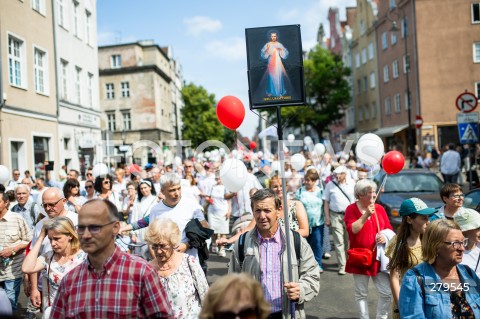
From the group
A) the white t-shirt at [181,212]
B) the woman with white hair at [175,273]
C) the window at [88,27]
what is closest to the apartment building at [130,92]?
the window at [88,27]

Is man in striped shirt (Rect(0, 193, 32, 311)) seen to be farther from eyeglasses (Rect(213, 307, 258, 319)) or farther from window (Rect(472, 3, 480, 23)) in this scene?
window (Rect(472, 3, 480, 23))

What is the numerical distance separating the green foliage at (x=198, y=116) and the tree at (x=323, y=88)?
14.0m

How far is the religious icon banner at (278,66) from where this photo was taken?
4.41 meters

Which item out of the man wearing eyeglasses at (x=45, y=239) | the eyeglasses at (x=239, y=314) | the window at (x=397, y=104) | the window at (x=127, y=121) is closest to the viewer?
the eyeglasses at (x=239, y=314)

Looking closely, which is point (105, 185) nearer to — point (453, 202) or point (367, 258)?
point (367, 258)

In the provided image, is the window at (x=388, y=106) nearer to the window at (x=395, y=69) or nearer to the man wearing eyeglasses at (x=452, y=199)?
the window at (x=395, y=69)

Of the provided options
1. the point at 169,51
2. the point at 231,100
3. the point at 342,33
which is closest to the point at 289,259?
the point at 231,100

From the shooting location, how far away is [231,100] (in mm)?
6055

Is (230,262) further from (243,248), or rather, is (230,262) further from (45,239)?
(45,239)

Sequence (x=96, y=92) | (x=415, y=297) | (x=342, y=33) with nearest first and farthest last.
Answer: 1. (x=415, y=297)
2. (x=96, y=92)
3. (x=342, y=33)

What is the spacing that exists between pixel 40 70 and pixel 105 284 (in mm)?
20309

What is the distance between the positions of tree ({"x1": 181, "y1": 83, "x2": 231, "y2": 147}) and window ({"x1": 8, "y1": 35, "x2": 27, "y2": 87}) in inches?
1860

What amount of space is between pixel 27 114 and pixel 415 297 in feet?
61.8

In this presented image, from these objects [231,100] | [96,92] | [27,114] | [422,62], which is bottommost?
[231,100]
